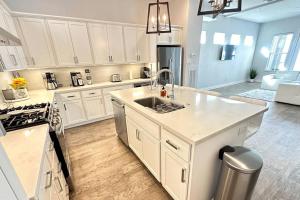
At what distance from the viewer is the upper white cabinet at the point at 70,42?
115 inches

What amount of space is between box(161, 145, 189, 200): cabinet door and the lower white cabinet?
0.35 ft

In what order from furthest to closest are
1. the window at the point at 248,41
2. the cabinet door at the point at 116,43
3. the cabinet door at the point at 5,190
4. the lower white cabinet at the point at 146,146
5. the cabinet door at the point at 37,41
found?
the window at the point at 248,41
the cabinet door at the point at 116,43
the cabinet door at the point at 37,41
the lower white cabinet at the point at 146,146
the cabinet door at the point at 5,190

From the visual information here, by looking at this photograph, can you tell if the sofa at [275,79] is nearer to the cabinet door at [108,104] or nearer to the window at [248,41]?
the window at [248,41]

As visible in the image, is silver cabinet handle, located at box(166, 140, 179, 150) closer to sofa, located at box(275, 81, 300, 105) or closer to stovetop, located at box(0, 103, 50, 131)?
stovetop, located at box(0, 103, 50, 131)

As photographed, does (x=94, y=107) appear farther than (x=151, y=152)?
Yes

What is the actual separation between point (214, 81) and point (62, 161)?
6548 millimetres

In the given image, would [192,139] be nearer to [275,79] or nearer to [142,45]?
[142,45]

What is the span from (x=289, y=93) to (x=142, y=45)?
472cm

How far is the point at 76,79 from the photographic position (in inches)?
132

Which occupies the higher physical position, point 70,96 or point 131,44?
point 131,44

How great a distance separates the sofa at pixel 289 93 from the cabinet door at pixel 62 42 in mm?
6110

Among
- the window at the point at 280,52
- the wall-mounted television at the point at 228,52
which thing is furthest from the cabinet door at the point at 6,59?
the window at the point at 280,52

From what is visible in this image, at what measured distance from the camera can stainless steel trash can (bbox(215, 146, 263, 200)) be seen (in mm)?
1136

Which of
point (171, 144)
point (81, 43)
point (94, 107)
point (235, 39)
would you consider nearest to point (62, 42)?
point (81, 43)
